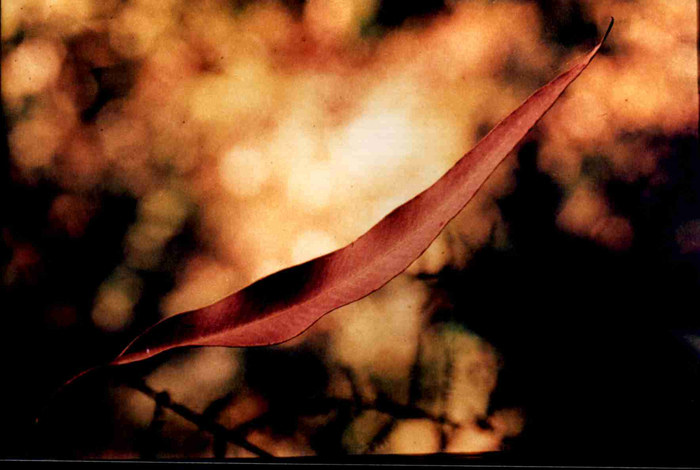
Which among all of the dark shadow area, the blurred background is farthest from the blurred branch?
the dark shadow area

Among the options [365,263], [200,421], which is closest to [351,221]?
[365,263]

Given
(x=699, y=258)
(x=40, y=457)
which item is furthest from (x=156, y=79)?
(x=699, y=258)

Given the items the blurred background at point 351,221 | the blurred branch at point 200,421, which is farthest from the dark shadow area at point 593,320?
the blurred branch at point 200,421

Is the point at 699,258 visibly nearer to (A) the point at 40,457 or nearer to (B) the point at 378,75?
(B) the point at 378,75

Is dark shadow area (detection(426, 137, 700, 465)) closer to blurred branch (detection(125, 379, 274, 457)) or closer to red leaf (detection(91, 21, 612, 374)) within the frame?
red leaf (detection(91, 21, 612, 374))

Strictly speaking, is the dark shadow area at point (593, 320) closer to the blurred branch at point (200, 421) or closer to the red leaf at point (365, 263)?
the red leaf at point (365, 263)

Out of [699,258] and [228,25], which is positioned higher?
[228,25]

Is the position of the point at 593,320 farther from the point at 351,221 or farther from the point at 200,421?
the point at 200,421
